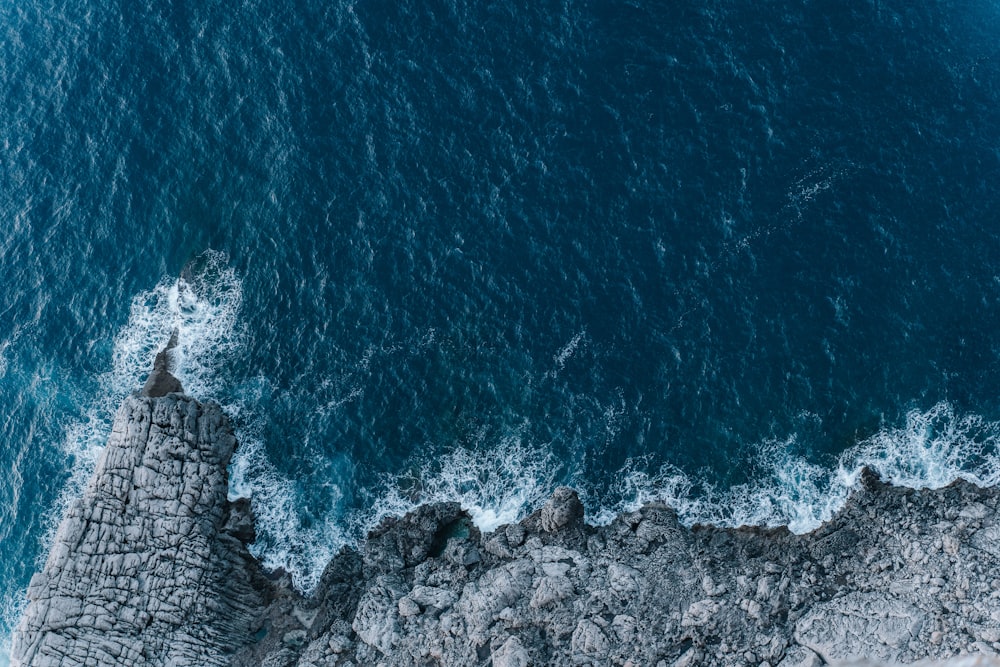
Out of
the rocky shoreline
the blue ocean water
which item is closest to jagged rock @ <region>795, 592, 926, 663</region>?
the rocky shoreline

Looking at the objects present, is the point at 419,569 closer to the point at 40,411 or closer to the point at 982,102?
the point at 40,411

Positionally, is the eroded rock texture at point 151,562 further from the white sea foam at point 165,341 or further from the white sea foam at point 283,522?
the white sea foam at point 165,341

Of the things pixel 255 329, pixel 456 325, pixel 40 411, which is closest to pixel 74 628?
pixel 40 411

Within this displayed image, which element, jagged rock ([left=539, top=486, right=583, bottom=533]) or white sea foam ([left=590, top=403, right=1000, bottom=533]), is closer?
jagged rock ([left=539, top=486, right=583, bottom=533])

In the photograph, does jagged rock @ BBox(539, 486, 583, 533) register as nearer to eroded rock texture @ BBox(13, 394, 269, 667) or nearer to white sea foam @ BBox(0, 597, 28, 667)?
eroded rock texture @ BBox(13, 394, 269, 667)

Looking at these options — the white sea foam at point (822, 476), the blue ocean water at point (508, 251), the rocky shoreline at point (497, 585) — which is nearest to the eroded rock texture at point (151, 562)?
the rocky shoreline at point (497, 585)

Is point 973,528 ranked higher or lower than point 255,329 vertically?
lower
